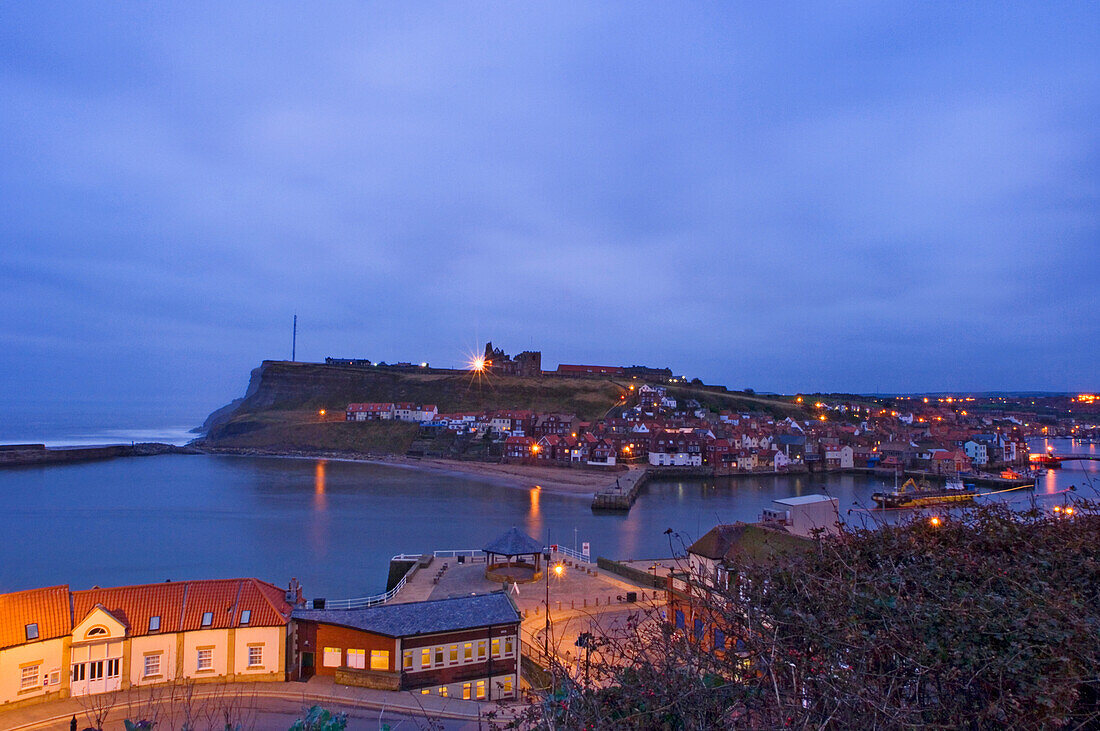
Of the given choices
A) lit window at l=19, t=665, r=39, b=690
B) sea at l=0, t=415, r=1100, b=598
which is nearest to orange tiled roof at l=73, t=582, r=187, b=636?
lit window at l=19, t=665, r=39, b=690

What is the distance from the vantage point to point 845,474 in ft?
179

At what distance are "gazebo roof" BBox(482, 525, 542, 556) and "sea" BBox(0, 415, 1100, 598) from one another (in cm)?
451

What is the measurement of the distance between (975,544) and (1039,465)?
67251mm

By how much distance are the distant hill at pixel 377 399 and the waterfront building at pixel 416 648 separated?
57006mm

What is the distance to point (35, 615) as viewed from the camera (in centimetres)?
998

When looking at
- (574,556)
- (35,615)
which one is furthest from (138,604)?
(574,556)

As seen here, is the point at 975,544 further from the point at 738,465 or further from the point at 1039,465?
the point at 1039,465

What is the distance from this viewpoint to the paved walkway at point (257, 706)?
882 cm

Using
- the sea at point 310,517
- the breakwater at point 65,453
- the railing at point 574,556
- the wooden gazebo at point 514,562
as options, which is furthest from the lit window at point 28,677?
the breakwater at point 65,453

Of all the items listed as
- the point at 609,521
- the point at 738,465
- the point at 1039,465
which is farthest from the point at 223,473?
the point at 1039,465

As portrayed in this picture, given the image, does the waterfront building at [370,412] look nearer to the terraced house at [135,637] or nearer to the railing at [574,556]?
the railing at [574,556]

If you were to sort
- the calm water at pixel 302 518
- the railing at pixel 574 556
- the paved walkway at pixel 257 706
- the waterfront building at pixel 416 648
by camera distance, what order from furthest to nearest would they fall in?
the calm water at pixel 302 518, the railing at pixel 574 556, the waterfront building at pixel 416 648, the paved walkway at pixel 257 706

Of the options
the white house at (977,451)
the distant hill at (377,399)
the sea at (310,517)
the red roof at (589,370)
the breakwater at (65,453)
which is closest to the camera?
the sea at (310,517)

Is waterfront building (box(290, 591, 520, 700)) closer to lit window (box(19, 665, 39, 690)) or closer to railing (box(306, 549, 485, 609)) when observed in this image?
railing (box(306, 549, 485, 609))
